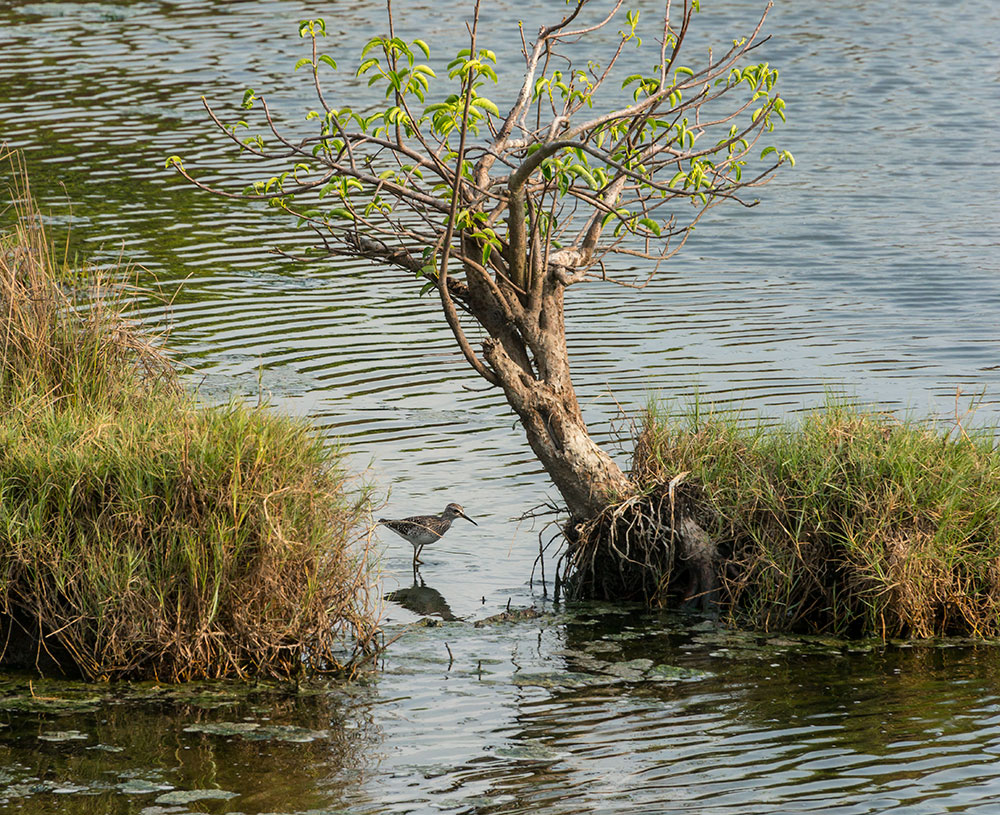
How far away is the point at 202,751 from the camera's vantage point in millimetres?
6980

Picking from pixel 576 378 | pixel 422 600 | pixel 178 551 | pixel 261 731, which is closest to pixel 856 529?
pixel 422 600

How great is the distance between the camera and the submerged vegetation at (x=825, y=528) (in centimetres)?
823

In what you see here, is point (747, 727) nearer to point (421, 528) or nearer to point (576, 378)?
point (421, 528)

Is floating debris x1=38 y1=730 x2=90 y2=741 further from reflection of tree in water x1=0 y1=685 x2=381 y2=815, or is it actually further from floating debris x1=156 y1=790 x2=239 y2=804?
floating debris x1=156 y1=790 x2=239 y2=804

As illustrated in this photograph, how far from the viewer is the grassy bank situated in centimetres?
822

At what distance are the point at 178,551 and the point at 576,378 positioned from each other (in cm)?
631

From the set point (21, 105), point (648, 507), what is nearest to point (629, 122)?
point (648, 507)

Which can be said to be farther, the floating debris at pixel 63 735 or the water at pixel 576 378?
the floating debris at pixel 63 735

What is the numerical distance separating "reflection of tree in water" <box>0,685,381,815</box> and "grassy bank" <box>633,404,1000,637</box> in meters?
2.46

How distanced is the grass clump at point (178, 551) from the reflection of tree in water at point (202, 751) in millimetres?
294

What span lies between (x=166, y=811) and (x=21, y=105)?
1964 cm

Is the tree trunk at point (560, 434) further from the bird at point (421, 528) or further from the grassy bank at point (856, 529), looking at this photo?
the bird at point (421, 528)

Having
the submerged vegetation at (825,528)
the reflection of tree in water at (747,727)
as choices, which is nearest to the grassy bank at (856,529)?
the submerged vegetation at (825,528)

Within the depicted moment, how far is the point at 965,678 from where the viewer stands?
25.7 ft
